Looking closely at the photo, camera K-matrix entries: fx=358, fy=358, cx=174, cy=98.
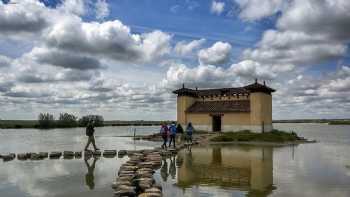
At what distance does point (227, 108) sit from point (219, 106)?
1.26m

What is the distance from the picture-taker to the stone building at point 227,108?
35.1 m

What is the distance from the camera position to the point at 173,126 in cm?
2262

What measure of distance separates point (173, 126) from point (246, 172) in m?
8.86

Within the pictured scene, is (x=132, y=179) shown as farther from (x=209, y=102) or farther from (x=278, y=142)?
(x=209, y=102)

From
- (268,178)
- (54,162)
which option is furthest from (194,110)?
(268,178)

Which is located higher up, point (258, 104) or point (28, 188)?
point (258, 104)

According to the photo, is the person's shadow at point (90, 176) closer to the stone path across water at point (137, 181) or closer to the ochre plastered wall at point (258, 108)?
the stone path across water at point (137, 181)

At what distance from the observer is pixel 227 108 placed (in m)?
37.3

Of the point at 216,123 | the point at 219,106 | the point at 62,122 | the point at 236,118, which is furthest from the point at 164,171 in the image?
the point at 62,122

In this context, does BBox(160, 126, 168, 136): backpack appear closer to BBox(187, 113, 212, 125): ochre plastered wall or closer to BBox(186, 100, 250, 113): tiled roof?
BBox(186, 100, 250, 113): tiled roof

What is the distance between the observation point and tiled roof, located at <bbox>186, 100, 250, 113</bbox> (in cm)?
3655

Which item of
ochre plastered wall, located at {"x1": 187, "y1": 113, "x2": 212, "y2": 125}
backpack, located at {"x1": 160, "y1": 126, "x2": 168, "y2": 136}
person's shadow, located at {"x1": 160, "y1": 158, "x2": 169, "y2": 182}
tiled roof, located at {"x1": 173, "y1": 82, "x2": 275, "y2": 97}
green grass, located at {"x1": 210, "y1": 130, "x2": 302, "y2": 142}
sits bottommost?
person's shadow, located at {"x1": 160, "y1": 158, "x2": 169, "y2": 182}

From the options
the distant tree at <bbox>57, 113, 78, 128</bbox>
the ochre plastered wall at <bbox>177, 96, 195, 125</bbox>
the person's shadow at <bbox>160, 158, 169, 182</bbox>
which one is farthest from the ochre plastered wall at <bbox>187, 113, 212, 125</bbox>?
the distant tree at <bbox>57, 113, 78, 128</bbox>

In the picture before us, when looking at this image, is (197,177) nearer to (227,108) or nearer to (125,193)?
(125,193)
